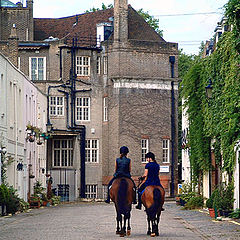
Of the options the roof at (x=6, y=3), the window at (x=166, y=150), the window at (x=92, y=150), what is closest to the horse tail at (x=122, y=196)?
the window at (x=92, y=150)

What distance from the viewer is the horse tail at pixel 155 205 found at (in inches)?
721

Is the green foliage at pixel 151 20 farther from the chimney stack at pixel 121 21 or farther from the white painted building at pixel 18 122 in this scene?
the white painted building at pixel 18 122

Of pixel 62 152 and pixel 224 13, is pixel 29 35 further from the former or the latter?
pixel 224 13

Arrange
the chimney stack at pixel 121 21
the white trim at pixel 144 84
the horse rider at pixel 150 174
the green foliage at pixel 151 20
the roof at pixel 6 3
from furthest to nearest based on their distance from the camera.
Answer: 1. the green foliage at pixel 151 20
2. the roof at pixel 6 3
3. the chimney stack at pixel 121 21
4. the white trim at pixel 144 84
5. the horse rider at pixel 150 174

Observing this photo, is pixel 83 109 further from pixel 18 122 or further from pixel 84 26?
pixel 18 122

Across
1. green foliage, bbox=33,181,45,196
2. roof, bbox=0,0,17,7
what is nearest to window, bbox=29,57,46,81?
roof, bbox=0,0,17,7

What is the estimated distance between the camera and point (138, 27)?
200ft

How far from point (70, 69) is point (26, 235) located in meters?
41.4

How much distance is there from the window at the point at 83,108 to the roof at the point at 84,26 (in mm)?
5410

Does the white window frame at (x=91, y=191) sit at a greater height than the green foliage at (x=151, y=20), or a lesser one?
lesser

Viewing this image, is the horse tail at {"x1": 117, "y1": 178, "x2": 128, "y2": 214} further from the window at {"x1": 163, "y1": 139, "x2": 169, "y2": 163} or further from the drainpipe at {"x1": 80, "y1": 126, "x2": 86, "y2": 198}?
the window at {"x1": 163, "y1": 139, "x2": 169, "y2": 163}

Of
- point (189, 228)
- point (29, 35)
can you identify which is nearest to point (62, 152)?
point (29, 35)

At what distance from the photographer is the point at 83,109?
59438mm

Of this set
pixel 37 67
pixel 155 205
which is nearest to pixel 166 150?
pixel 37 67
